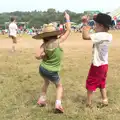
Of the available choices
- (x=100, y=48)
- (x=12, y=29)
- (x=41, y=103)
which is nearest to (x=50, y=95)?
(x=41, y=103)

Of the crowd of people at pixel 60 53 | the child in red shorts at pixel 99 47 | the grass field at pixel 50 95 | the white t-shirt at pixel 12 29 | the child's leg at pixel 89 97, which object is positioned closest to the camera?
the grass field at pixel 50 95

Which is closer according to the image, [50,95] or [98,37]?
[98,37]

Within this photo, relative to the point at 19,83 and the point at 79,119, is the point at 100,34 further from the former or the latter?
the point at 19,83

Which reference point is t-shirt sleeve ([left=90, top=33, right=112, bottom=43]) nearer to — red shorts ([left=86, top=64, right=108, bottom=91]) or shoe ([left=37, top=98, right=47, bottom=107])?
red shorts ([left=86, top=64, right=108, bottom=91])

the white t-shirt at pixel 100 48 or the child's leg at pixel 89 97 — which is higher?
the white t-shirt at pixel 100 48

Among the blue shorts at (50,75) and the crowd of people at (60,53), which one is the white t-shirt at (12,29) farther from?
the blue shorts at (50,75)

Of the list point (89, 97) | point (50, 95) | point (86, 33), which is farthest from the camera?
point (50, 95)

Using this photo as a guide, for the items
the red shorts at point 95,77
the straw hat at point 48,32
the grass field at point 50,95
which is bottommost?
the grass field at point 50,95

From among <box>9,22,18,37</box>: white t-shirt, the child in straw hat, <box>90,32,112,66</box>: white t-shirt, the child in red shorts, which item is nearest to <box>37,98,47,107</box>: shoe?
the child in straw hat

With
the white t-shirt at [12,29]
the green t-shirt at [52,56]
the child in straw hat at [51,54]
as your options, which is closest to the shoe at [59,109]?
the child in straw hat at [51,54]

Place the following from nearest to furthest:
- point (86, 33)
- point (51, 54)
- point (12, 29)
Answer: point (51, 54) → point (86, 33) → point (12, 29)

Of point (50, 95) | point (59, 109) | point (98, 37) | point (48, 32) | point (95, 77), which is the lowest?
point (50, 95)

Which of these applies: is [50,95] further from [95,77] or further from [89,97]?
[95,77]

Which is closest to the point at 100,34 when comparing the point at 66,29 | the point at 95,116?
the point at 66,29
